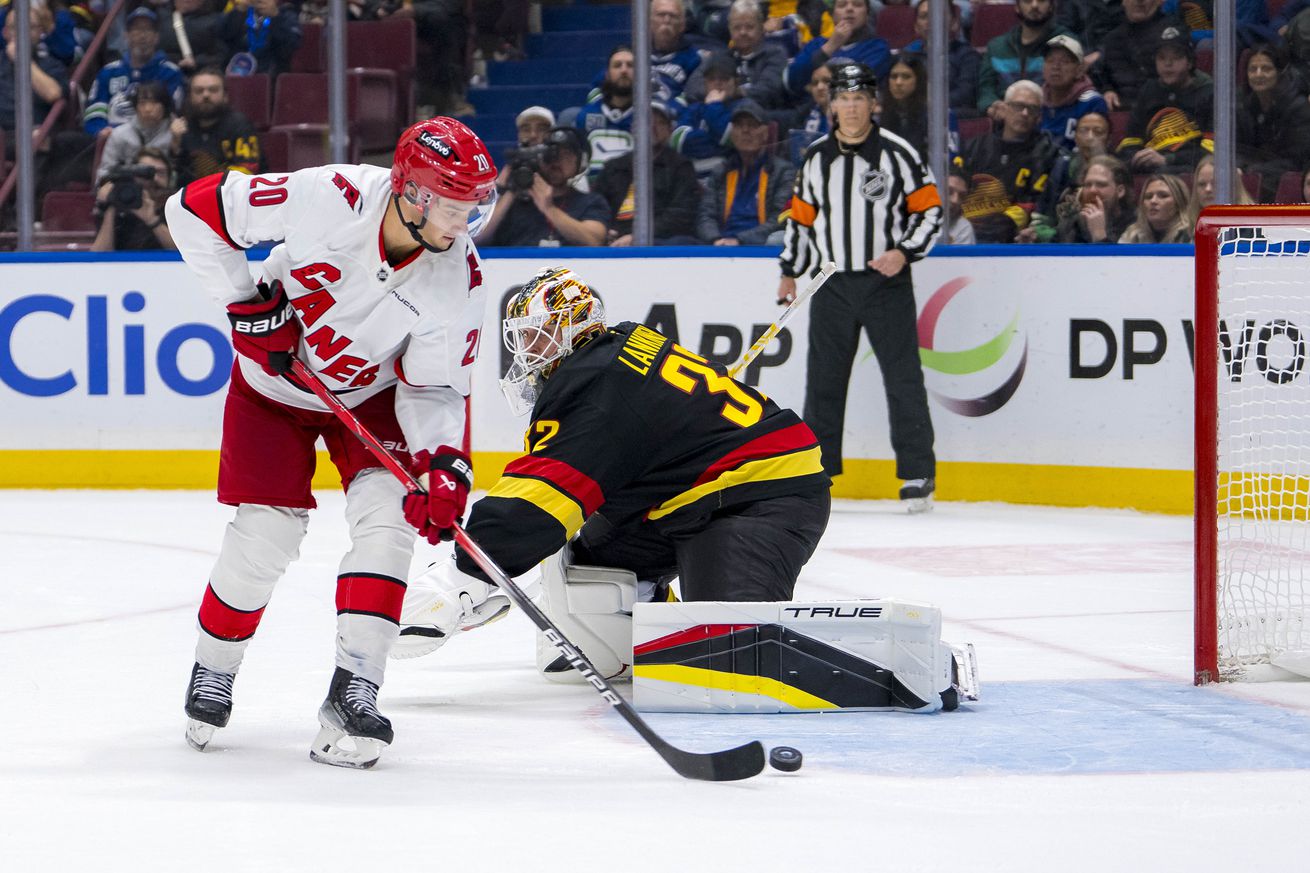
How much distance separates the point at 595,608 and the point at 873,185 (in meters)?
3.32

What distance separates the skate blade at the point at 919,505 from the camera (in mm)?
6207

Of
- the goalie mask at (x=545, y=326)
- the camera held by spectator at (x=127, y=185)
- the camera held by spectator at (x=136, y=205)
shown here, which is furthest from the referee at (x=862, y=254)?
the goalie mask at (x=545, y=326)

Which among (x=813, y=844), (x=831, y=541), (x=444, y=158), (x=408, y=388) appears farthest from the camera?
(x=831, y=541)

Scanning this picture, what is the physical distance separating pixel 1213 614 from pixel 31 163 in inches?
207

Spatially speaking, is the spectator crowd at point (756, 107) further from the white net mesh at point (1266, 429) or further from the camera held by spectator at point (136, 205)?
the white net mesh at point (1266, 429)

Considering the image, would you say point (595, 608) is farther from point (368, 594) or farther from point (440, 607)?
point (368, 594)

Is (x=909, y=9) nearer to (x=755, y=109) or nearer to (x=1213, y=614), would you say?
(x=755, y=109)

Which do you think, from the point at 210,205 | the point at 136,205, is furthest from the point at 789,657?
the point at 136,205

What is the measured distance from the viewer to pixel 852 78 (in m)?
6.29

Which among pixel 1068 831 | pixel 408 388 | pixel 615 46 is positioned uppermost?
pixel 615 46

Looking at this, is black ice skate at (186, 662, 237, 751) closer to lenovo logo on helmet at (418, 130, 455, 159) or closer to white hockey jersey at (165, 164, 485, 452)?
white hockey jersey at (165, 164, 485, 452)

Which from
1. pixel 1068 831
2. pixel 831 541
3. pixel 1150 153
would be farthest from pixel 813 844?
pixel 1150 153

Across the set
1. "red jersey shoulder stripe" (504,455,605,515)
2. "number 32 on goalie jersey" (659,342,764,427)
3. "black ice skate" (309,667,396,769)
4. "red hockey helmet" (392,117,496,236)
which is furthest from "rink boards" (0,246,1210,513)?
"black ice skate" (309,667,396,769)

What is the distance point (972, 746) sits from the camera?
114 inches
